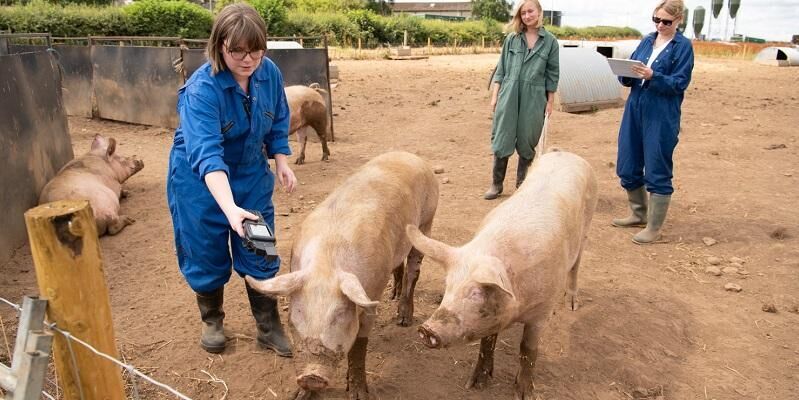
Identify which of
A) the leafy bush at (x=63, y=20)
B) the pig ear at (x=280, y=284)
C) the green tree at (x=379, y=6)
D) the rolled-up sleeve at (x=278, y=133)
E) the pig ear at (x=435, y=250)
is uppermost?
the green tree at (x=379, y=6)

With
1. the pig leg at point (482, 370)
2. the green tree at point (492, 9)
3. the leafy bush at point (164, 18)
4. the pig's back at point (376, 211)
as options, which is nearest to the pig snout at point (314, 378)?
the pig's back at point (376, 211)

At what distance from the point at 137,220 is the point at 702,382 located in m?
5.76

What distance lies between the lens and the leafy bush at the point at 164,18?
1103 inches

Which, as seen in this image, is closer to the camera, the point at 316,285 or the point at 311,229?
the point at 316,285

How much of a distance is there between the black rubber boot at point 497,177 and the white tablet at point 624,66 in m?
1.83

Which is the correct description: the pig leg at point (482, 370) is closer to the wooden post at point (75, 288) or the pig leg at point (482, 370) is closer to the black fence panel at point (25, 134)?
the wooden post at point (75, 288)

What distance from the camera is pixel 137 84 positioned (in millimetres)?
11008

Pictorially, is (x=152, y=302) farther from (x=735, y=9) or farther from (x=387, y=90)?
(x=735, y=9)

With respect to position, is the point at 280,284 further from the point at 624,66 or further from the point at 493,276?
the point at 624,66

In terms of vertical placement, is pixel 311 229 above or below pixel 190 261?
above

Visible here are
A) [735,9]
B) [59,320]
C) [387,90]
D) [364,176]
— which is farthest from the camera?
[735,9]

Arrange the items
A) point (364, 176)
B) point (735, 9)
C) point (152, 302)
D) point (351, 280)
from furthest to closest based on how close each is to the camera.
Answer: point (735, 9) < point (152, 302) < point (364, 176) < point (351, 280)

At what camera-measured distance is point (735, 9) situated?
86.1 meters

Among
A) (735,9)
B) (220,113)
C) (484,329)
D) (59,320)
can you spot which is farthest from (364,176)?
(735,9)
